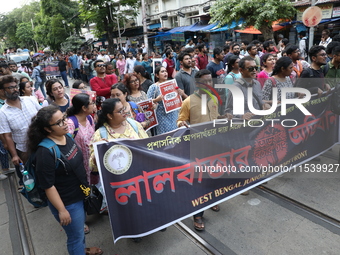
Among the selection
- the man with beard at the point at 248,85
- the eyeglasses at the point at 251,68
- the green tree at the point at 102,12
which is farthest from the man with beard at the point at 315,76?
the green tree at the point at 102,12

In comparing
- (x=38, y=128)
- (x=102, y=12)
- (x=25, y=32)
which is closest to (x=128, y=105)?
(x=38, y=128)

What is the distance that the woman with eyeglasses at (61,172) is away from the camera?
2162mm

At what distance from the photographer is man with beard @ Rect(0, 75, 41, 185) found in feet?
12.3

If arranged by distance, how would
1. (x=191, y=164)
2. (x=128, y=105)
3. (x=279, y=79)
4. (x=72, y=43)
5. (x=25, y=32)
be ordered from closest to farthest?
(x=191, y=164)
(x=128, y=105)
(x=279, y=79)
(x=72, y=43)
(x=25, y=32)

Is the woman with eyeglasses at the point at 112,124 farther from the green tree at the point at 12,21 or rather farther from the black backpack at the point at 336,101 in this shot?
the green tree at the point at 12,21

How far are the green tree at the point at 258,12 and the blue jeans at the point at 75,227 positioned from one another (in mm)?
12477

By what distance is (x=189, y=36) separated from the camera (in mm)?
23703

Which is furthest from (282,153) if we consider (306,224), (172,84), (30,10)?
→ (30,10)

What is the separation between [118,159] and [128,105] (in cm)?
130

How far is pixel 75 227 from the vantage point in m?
2.40

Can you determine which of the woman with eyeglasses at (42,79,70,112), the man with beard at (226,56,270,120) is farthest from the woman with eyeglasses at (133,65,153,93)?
the man with beard at (226,56,270,120)

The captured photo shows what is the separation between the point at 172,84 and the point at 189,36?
2093 centimetres

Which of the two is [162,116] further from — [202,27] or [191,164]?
[202,27]

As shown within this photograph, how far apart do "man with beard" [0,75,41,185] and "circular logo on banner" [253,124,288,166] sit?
10.6 ft
